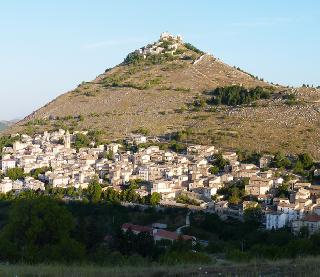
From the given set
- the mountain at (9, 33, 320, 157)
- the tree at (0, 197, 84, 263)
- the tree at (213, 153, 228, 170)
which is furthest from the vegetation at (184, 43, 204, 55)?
the tree at (0, 197, 84, 263)

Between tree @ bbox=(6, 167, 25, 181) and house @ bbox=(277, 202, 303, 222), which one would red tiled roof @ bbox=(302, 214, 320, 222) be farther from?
tree @ bbox=(6, 167, 25, 181)

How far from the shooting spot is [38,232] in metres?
13.9

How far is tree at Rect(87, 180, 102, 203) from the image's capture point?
91.8 feet

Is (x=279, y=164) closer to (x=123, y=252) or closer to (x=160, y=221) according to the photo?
(x=160, y=221)

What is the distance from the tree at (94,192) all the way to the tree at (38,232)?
1295 cm

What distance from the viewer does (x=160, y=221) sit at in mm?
25000

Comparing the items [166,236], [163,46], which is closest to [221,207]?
[166,236]

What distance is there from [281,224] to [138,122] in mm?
26535

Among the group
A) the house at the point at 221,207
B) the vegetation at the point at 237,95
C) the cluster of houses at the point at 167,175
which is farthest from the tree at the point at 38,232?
the vegetation at the point at 237,95

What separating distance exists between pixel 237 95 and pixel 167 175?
20.3 metres

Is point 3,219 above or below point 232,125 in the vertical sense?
below

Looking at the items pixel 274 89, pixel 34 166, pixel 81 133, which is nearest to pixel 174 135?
pixel 81 133

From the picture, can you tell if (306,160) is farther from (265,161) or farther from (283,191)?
(283,191)

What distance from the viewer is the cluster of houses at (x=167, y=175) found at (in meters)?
24.9
